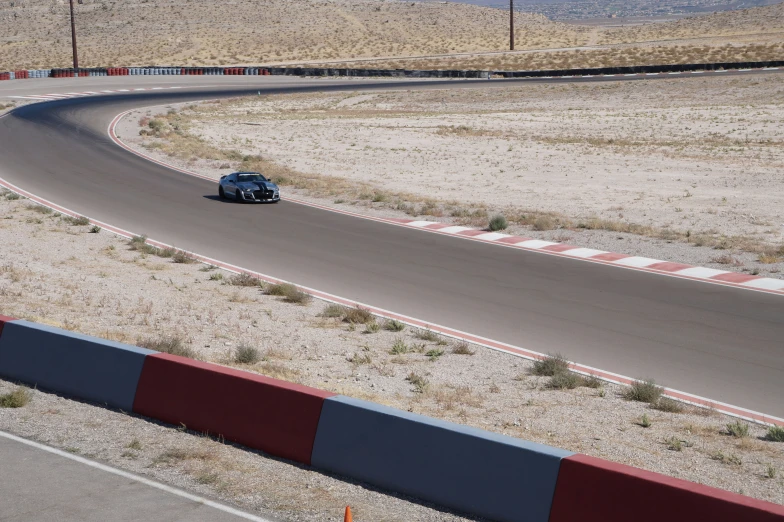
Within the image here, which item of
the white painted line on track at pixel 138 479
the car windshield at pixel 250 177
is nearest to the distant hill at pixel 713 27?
the car windshield at pixel 250 177

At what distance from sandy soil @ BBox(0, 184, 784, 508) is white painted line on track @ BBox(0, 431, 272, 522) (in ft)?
0.57

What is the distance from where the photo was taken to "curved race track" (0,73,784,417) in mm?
13602

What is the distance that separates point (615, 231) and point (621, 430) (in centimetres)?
1413

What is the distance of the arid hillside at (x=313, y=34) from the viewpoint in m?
114

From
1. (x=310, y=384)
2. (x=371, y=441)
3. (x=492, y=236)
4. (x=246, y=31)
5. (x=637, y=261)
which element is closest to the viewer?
(x=371, y=441)

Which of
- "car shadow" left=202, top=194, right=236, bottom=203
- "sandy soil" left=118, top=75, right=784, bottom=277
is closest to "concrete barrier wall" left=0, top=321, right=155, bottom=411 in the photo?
"sandy soil" left=118, top=75, right=784, bottom=277

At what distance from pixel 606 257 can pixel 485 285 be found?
4045mm

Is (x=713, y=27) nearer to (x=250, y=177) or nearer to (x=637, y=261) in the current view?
(x=250, y=177)

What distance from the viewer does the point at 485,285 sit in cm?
1823

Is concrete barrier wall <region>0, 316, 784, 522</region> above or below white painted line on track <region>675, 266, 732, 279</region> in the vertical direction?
above

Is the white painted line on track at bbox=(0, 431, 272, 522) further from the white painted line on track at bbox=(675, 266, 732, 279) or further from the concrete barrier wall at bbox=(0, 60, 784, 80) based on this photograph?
the concrete barrier wall at bbox=(0, 60, 784, 80)

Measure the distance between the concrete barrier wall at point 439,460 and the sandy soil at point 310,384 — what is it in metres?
0.22

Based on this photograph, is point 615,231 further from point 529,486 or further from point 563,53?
point 563,53

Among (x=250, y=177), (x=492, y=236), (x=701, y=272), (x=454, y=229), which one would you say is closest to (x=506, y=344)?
(x=701, y=272)
